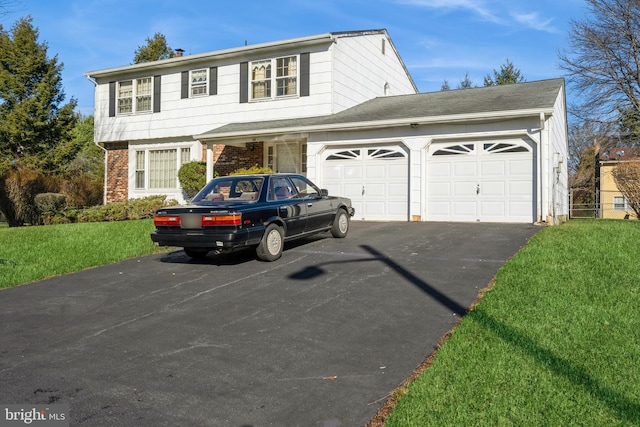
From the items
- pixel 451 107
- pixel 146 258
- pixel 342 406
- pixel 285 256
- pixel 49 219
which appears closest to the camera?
pixel 342 406

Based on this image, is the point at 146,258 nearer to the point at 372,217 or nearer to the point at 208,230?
the point at 208,230

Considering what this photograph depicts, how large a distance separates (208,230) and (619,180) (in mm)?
17860

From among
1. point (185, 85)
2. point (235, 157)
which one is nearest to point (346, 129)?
point (235, 157)

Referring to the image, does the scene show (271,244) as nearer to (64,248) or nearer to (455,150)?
(64,248)

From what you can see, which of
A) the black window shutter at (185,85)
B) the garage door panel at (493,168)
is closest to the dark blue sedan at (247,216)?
the garage door panel at (493,168)

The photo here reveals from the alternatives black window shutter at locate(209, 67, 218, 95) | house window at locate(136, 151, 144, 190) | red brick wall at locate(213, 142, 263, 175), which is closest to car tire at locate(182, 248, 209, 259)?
red brick wall at locate(213, 142, 263, 175)

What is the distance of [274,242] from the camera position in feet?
29.3

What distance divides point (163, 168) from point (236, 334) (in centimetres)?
1737

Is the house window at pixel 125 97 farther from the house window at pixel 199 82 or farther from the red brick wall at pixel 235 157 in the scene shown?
the red brick wall at pixel 235 157

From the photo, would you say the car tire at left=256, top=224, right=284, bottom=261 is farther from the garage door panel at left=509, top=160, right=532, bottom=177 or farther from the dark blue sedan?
the garage door panel at left=509, top=160, right=532, bottom=177

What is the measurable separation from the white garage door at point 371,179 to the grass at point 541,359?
27.1 ft

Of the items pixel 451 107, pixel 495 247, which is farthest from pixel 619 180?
pixel 495 247

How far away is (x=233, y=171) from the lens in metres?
19.2

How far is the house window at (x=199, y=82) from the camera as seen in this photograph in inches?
793
